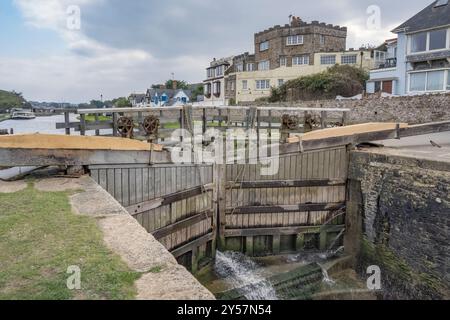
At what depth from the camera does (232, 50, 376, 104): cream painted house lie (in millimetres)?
36156

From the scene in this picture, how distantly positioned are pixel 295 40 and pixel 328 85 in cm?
1200

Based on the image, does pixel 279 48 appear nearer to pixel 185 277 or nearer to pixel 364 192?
pixel 364 192

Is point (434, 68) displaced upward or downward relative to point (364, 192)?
upward

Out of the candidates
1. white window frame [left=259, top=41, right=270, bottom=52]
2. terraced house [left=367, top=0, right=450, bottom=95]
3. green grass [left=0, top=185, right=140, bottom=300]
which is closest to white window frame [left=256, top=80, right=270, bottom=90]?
white window frame [left=259, top=41, right=270, bottom=52]

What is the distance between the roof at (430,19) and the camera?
23458 mm

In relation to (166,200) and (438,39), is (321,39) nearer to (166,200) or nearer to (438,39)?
(438,39)

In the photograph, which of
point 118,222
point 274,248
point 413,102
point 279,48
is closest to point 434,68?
point 413,102

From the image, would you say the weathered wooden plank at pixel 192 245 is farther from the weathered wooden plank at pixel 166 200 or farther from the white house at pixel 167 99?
Result: the white house at pixel 167 99

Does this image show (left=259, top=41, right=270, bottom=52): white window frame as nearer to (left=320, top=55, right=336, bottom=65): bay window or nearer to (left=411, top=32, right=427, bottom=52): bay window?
(left=320, top=55, right=336, bottom=65): bay window

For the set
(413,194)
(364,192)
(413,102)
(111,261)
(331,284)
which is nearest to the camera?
(111,261)

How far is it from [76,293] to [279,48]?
3998 cm

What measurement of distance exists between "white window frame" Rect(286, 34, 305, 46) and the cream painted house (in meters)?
1.54

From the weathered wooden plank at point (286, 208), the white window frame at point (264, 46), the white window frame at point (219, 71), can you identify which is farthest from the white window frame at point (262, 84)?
the weathered wooden plank at point (286, 208)

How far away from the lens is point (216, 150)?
27.6 ft
